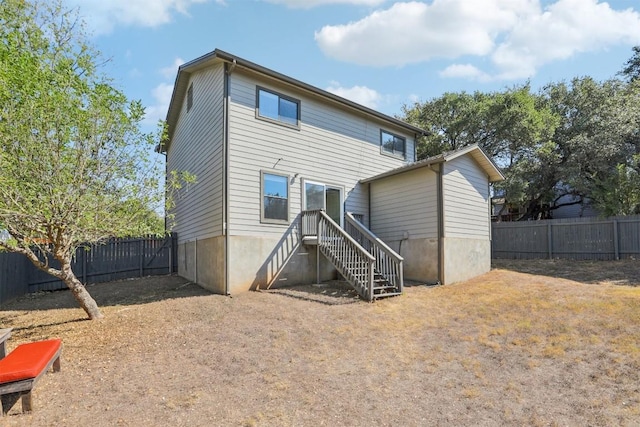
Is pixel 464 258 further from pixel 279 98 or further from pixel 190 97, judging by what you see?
pixel 190 97

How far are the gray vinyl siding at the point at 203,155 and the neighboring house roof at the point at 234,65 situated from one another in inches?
12.9

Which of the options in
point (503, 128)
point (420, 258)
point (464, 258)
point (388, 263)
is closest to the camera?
point (388, 263)

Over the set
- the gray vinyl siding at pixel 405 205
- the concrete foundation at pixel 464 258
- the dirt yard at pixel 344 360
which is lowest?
the dirt yard at pixel 344 360

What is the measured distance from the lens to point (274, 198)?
34.2ft

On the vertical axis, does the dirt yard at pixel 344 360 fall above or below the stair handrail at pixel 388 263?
below

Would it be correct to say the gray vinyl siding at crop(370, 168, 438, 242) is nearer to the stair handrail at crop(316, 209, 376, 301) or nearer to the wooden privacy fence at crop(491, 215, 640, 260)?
the stair handrail at crop(316, 209, 376, 301)

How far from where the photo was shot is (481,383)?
15.6 feet

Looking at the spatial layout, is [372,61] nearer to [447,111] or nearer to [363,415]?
[447,111]

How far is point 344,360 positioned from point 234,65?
25.2 feet

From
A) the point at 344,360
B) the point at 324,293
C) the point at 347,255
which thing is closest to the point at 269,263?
the point at 324,293

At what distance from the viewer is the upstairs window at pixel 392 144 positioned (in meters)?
13.8

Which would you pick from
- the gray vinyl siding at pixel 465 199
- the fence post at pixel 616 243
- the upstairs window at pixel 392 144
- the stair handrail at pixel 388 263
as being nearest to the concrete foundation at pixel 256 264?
the stair handrail at pixel 388 263

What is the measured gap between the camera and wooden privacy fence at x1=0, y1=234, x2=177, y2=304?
11188 millimetres

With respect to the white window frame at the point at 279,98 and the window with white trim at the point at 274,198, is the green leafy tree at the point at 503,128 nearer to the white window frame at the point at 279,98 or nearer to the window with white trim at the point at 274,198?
the white window frame at the point at 279,98
